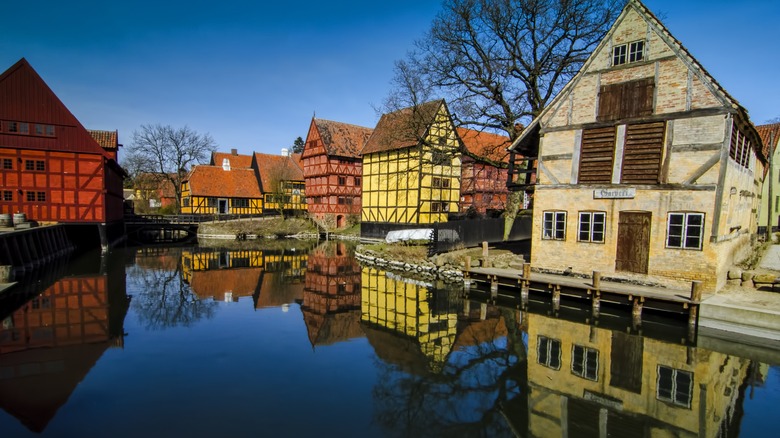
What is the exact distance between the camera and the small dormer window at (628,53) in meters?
13.7

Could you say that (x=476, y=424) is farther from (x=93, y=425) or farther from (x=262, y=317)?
(x=262, y=317)

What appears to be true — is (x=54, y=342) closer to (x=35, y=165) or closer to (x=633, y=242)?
(x=633, y=242)

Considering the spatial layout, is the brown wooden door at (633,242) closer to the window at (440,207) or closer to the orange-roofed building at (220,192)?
the window at (440,207)

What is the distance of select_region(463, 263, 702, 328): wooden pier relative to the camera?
1168cm

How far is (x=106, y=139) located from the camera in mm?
32219

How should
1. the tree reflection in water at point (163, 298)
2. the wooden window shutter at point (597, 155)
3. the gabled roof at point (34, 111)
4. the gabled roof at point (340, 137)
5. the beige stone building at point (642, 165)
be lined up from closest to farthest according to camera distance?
the beige stone building at point (642, 165) → the tree reflection in water at point (163, 298) → the wooden window shutter at point (597, 155) → the gabled roof at point (34, 111) → the gabled roof at point (340, 137)

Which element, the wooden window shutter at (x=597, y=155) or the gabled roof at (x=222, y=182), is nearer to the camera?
the wooden window shutter at (x=597, y=155)

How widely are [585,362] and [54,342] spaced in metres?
12.9

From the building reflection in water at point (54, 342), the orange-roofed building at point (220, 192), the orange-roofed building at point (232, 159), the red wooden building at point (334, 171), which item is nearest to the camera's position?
the building reflection in water at point (54, 342)

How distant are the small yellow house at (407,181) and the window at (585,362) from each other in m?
20.3

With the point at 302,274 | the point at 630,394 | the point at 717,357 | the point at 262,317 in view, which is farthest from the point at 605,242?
A: the point at 302,274

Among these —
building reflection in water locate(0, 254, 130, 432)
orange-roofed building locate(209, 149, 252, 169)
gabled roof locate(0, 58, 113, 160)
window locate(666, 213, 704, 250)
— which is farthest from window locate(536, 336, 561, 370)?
orange-roofed building locate(209, 149, 252, 169)

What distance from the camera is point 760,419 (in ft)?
23.3

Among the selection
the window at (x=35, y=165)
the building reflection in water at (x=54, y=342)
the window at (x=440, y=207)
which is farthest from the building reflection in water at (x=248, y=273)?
the window at (x=440, y=207)
